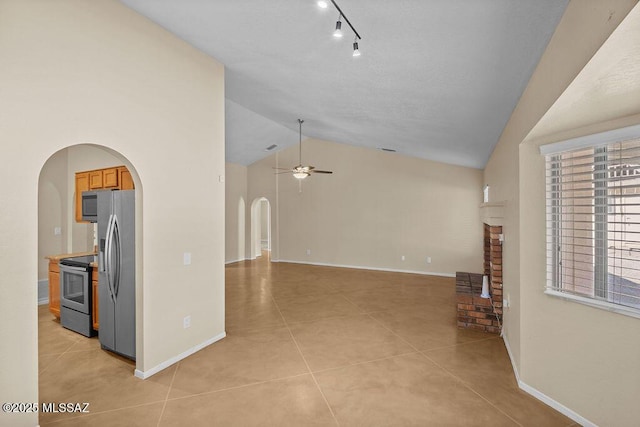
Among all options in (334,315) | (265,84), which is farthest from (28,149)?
(334,315)

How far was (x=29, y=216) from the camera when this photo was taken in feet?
6.54

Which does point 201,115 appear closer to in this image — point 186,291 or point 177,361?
point 186,291

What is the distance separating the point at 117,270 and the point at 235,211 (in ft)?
20.0

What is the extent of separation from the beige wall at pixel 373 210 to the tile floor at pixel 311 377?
9.13 feet

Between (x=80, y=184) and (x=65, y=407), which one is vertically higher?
(x=80, y=184)

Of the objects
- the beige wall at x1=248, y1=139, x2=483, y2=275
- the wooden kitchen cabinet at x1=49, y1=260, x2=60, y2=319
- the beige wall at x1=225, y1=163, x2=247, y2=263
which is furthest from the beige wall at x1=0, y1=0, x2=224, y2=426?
the beige wall at x1=225, y1=163, x2=247, y2=263

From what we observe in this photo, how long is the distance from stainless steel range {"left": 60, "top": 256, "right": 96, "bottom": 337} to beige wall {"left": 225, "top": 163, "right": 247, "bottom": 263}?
194 inches

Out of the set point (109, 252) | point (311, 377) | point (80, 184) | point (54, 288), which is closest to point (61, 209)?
point (80, 184)

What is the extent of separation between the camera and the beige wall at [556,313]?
5.24 feet

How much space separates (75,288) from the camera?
375cm

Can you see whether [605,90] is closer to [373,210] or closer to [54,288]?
[54,288]

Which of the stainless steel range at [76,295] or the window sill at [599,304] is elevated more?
the window sill at [599,304]

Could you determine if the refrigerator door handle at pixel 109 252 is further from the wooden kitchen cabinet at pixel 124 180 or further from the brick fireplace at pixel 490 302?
the brick fireplace at pixel 490 302

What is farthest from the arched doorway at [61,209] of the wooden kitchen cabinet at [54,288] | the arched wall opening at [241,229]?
the arched wall opening at [241,229]
